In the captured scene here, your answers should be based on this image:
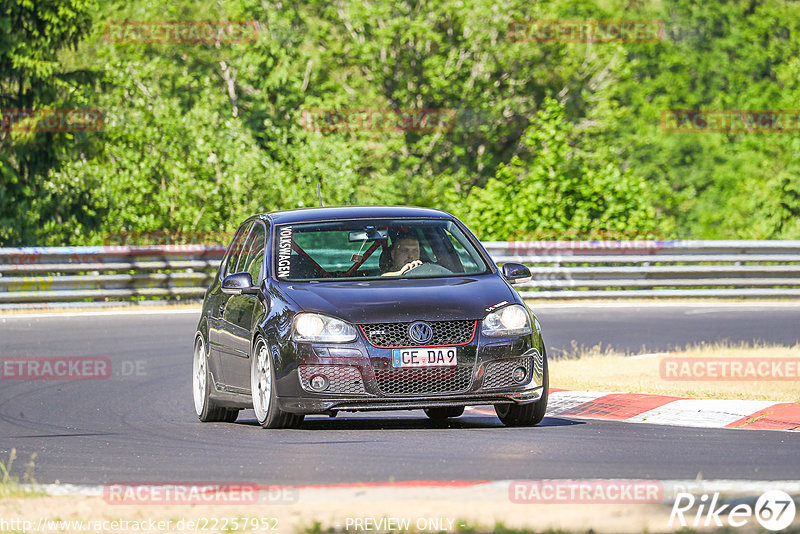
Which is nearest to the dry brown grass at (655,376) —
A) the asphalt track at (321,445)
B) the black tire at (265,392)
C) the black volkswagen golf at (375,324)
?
the asphalt track at (321,445)

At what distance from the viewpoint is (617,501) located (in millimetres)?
6109

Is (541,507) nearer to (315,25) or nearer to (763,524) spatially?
(763,524)

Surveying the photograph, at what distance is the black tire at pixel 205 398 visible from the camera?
10891 mm

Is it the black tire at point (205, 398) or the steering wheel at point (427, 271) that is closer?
the steering wheel at point (427, 271)

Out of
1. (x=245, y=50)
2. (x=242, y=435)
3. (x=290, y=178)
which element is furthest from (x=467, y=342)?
(x=245, y=50)

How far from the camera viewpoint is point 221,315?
35.1 ft

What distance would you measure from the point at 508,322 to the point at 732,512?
3564 millimetres

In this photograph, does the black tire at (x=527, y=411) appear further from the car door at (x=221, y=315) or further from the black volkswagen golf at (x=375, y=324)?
the car door at (x=221, y=315)

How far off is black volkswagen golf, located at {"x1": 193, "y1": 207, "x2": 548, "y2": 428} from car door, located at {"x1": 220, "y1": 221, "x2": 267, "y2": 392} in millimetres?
16

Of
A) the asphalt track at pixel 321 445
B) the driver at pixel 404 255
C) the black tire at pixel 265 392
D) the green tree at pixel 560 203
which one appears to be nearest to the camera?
the asphalt track at pixel 321 445

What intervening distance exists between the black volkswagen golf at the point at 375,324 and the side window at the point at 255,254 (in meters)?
0.02

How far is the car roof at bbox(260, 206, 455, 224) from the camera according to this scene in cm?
1042

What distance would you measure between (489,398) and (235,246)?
3.13 meters

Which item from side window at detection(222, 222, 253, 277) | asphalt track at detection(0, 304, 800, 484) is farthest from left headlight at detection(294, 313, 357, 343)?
side window at detection(222, 222, 253, 277)
